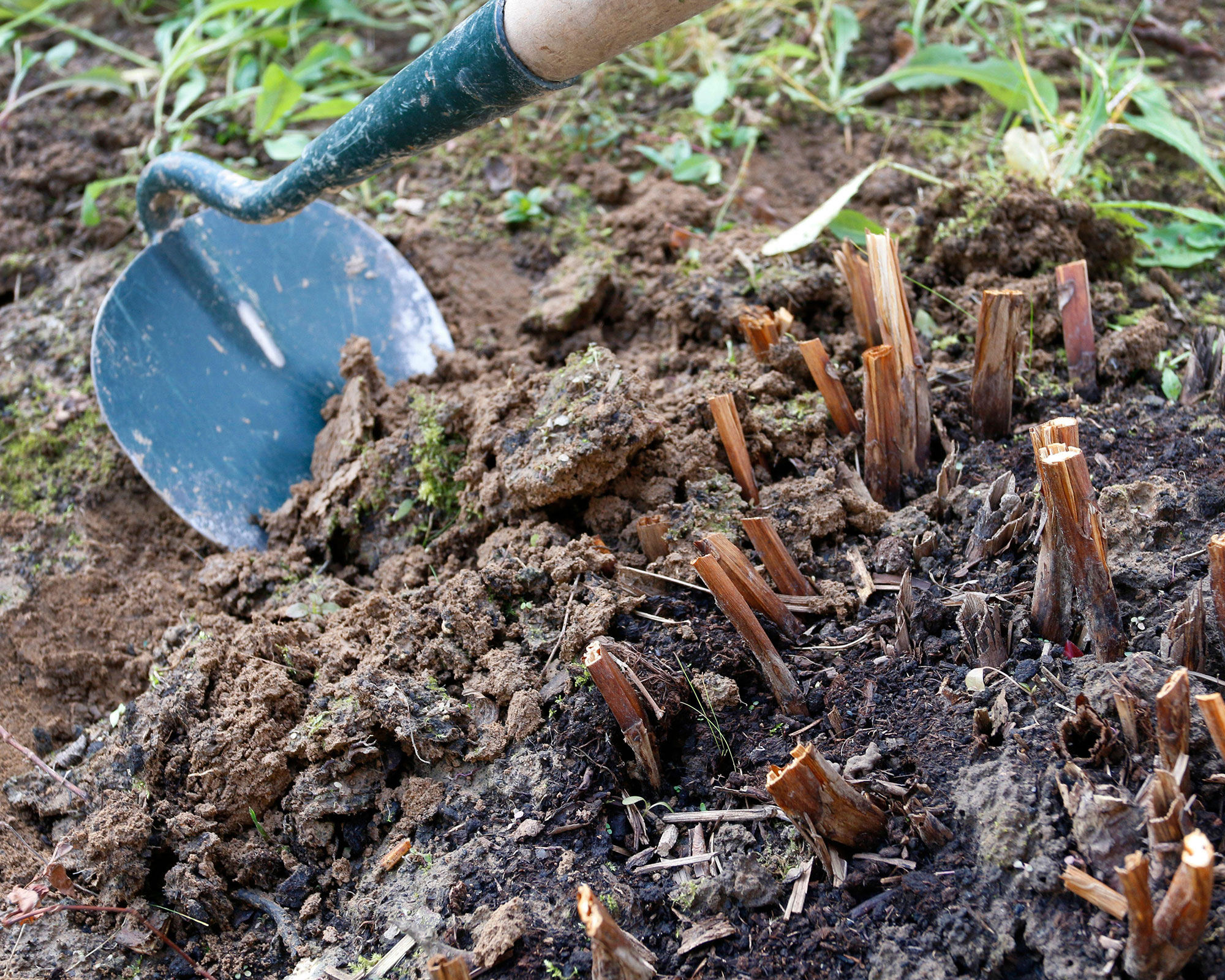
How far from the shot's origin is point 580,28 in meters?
1.30

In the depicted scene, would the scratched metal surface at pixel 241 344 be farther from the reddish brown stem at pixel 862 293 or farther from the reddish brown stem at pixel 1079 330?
the reddish brown stem at pixel 1079 330

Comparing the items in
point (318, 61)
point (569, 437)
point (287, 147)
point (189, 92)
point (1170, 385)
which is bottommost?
point (1170, 385)

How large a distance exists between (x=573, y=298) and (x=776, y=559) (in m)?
1.14

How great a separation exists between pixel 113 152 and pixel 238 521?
1823 millimetres

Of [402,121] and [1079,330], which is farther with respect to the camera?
[1079,330]

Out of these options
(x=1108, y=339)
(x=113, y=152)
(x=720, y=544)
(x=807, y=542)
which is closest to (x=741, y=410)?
(x=807, y=542)

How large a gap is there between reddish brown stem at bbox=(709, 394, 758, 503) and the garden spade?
0.89 meters

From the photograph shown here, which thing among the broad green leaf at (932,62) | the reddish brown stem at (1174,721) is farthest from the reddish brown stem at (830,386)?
the broad green leaf at (932,62)

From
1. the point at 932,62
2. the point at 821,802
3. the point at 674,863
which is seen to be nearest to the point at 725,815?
the point at 674,863

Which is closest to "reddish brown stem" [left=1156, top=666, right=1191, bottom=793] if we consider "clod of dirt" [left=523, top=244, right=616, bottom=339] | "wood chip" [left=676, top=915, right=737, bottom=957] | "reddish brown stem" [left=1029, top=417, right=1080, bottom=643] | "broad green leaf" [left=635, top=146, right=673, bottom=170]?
"reddish brown stem" [left=1029, top=417, right=1080, bottom=643]

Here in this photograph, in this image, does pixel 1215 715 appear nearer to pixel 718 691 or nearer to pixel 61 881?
pixel 718 691

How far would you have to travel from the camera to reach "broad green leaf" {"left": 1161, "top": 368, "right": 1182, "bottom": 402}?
72.6 inches

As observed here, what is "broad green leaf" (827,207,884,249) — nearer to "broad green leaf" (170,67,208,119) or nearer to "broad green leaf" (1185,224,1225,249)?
"broad green leaf" (1185,224,1225,249)

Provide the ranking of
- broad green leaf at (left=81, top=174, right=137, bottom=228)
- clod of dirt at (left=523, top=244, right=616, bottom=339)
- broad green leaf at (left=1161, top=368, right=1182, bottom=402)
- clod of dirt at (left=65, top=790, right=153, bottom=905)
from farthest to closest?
broad green leaf at (left=81, top=174, right=137, bottom=228)
clod of dirt at (left=523, top=244, right=616, bottom=339)
broad green leaf at (left=1161, top=368, right=1182, bottom=402)
clod of dirt at (left=65, top=790, right=153, bottom=905)
